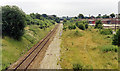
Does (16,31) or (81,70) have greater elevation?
(16,31)

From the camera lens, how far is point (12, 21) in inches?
733

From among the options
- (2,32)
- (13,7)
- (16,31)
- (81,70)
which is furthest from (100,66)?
(13,7)

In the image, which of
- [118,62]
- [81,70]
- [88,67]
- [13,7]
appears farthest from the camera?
[13,7]

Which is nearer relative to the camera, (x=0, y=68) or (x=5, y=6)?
(x=0, y=68)

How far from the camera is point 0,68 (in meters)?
11.4

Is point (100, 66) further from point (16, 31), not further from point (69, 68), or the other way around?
point (16, 31)

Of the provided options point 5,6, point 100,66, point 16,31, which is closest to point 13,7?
point 5,6

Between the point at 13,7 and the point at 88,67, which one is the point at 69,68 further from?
the point at 13,7

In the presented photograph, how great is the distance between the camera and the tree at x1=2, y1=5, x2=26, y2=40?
18.4m

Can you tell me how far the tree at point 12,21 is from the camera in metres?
18.4

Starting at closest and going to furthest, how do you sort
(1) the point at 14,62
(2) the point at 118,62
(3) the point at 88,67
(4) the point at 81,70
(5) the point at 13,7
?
(4) the point at 81,70
(3) the point at 88,67
(2) the point at 118,62
(1) the point at 14,62
(5) the point at 13,7

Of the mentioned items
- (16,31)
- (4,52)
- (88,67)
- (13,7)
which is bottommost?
(88,67)

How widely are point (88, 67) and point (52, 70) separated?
4343 millimetres

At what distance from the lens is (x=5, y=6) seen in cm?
1942
